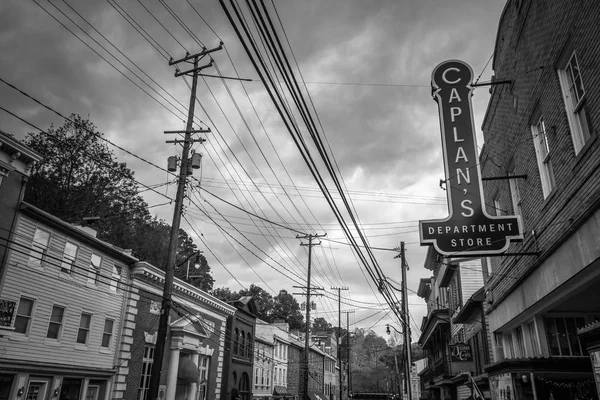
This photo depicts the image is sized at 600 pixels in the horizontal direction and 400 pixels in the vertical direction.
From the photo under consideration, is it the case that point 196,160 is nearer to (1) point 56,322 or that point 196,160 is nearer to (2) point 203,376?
(1) point 56,322

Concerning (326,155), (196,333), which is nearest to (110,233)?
(196,333)

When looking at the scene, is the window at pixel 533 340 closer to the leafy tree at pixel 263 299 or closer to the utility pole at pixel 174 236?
the utility pole at pixel 174 236

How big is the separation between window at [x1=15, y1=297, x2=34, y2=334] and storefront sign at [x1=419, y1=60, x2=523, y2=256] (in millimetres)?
16359

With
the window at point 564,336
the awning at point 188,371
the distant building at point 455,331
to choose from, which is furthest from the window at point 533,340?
the awning at point 188,371

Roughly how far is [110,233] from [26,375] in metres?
24.0

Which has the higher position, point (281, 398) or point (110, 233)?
point (110, 233)

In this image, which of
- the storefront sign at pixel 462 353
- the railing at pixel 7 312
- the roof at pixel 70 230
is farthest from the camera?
the storefront sign at pixel 462 353

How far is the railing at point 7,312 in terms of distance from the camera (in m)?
18.1

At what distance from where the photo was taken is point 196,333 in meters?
30.4

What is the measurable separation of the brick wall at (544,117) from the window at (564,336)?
1.37 m

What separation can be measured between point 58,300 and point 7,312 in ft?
8.39

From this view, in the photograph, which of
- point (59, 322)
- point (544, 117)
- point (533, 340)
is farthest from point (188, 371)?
point (544, 117)

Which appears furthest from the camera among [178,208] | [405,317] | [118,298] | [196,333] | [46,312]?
[196,333]

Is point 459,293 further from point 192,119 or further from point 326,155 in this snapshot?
point 326,155
